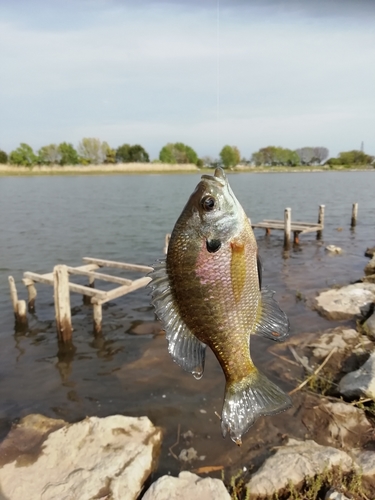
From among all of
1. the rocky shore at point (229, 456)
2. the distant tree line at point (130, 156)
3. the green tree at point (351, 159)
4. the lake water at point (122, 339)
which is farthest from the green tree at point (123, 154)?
the rocky shore at point (229, 456)

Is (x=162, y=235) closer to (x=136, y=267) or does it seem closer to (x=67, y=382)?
(x=136, y=267)

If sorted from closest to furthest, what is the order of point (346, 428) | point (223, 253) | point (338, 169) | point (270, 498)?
point (223, 253) < point (270, 498) < point (346, 428) < point (338, 169)

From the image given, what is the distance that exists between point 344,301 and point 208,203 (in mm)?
10448

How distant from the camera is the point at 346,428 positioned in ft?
19.3

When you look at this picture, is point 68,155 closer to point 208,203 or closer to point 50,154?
point 50,154

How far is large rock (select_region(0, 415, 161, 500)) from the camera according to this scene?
487 centimetres

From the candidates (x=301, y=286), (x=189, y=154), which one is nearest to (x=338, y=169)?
(x=189, y=154)

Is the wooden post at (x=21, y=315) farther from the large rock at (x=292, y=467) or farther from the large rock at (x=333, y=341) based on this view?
the large rock at (x=292, y=467)

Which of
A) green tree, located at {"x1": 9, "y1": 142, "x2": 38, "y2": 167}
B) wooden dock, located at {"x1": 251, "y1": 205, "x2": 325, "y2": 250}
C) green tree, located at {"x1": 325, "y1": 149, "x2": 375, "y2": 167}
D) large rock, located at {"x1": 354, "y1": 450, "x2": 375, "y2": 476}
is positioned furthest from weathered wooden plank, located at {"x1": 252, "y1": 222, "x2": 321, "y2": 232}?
green tree, located at {"x1": 325, "y1": 149, "x2": 375, "y2": 167}

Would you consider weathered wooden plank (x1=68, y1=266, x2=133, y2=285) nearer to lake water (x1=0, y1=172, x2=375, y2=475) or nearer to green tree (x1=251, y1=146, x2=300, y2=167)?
lake water (x1=0, y1=172, x2=375, y2=475)

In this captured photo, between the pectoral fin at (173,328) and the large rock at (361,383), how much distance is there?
5.09m

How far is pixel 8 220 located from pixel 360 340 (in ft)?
87.4

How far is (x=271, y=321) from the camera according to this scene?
7.99 feet

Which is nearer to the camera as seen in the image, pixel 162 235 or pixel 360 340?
pixel 360 340
